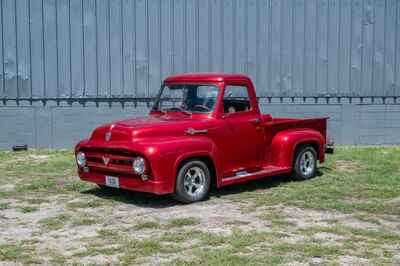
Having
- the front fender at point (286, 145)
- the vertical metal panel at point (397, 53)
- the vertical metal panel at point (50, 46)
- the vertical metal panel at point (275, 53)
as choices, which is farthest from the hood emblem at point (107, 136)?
the vertical metal panel at point (397, 53)

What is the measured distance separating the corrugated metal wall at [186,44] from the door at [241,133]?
17.4ft

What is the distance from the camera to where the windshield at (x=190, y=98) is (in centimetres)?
891

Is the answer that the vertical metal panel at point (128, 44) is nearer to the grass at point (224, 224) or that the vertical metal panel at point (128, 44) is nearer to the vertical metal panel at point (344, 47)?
the grass at point (224, 224)

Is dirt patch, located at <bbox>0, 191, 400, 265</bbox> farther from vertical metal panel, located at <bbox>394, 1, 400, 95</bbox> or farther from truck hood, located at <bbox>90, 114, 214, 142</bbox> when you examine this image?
vertical metal panel, located at <bbox>394, 1, 400, 95</bbox>

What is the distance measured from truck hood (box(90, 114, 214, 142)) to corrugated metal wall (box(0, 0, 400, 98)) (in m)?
5.79

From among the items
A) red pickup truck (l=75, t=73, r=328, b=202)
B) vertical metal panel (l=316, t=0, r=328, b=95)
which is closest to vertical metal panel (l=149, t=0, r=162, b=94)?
vertical metal panel (l=316, t=0, r=328, b=95)

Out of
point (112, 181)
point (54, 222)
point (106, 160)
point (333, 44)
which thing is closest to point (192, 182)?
point (112, 181)

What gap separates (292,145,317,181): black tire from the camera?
1004 centimetres

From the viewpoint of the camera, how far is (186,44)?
14.5 meters

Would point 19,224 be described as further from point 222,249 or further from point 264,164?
point 264,164

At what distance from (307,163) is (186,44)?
5422 mm

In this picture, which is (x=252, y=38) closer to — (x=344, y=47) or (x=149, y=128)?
(x=344, y=47)

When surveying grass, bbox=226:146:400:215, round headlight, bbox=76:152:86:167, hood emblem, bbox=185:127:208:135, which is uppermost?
hood emblem, bbox=185:127:208:135

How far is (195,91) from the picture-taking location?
9.08m
